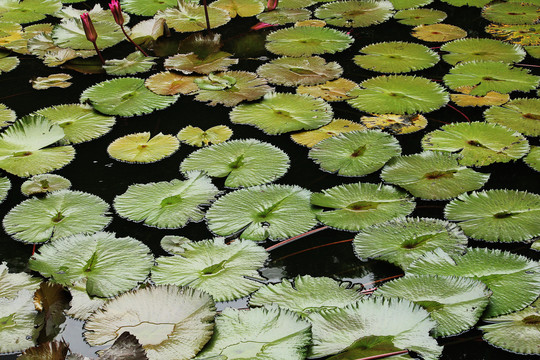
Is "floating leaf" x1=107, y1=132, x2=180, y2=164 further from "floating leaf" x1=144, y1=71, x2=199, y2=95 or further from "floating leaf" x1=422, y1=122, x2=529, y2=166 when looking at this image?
"floating leaf" x1=422, y1=122, x2=529, y2=166

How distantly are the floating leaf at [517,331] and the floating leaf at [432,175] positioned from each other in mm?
521

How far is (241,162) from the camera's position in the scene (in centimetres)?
207

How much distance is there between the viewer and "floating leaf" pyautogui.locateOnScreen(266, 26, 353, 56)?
113 inches

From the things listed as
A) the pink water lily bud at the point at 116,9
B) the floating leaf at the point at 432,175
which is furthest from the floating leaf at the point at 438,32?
the pink water lily bud at the point at 116,9

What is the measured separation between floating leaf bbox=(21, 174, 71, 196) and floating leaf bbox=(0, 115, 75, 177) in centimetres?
7

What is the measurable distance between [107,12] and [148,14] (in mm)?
245

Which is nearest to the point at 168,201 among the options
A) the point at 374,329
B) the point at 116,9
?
the point at 374,329

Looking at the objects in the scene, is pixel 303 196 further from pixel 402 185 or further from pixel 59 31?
pixel 59 31

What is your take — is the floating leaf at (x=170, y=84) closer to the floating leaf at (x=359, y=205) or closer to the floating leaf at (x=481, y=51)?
the floating leaf at (x=359, y=205)

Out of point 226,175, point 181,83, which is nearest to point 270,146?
point 226,175

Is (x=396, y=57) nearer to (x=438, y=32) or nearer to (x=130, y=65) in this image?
(x=438, y=32)

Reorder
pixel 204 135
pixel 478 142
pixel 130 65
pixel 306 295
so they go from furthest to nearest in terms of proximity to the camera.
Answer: pixel 130 65 < pixel 204 135 < pixel 478 142 < pixel 306 295

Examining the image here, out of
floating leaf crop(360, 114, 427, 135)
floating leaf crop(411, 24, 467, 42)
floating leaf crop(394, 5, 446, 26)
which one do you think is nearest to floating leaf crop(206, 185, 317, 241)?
floating leaf crop(360, 114, 427, 135)

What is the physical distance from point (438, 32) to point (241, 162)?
5.00 ft
